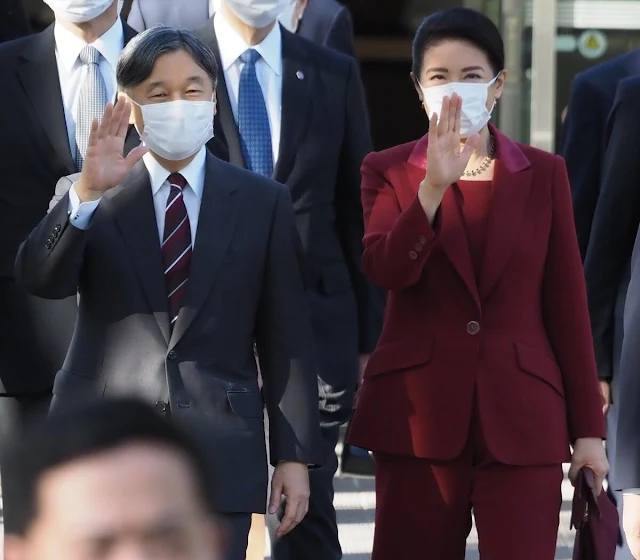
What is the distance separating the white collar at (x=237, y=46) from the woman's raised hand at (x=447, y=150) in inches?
46.6

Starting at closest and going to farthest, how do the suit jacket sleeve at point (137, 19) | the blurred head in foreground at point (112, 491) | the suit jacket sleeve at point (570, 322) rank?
the blurred head in foreground at point (112, 491), the suit jacket sleeve at point (570, 322), the suit jacket sleeve at point (137, 19)

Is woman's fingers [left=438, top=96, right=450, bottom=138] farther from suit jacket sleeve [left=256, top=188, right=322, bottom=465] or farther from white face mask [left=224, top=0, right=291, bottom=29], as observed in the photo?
white face mask [left=224, top=0, right=291, bottom=29]

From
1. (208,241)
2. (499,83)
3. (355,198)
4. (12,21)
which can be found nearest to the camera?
(208,241)

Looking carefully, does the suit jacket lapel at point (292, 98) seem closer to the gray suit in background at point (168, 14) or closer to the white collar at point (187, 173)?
the gray suit in background at point (168, 14)

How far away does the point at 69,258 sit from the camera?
149 inches

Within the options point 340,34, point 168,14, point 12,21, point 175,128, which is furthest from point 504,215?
point 12,21

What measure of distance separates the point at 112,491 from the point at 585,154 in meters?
3.98

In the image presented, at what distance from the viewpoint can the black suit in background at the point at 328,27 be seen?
6.11 m

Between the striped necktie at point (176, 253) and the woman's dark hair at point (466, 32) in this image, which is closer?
the striped necktie at point (176, 253)

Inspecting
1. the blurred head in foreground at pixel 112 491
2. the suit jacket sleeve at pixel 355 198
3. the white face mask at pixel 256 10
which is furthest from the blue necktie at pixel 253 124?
the blurred head in foreground at pixel 112 491

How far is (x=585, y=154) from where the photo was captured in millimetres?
5547

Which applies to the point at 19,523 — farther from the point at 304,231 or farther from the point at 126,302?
the point at 304,231

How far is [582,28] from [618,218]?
5.71 m

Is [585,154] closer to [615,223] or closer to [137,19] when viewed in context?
[615,223]
